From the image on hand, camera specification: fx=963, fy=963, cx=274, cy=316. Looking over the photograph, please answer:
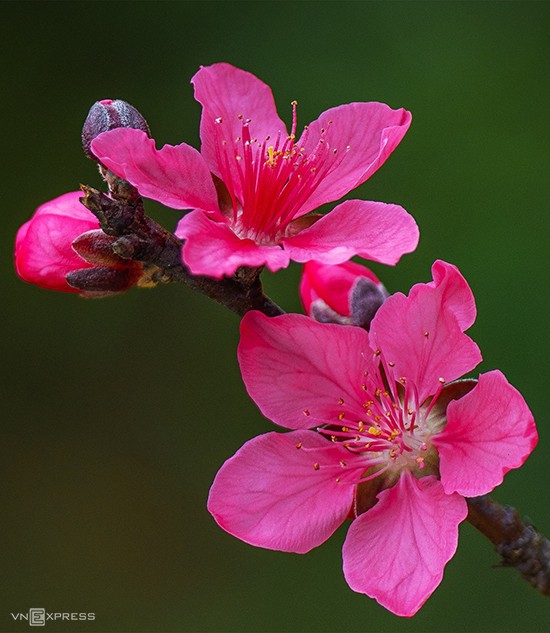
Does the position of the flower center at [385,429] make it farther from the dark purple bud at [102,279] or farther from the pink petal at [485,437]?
the dark purple bud at [102,279]

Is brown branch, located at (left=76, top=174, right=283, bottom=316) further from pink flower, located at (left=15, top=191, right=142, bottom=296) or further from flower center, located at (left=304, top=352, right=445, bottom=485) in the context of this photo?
flower center, located at (left=304, top=352, right=445, bottom=485)

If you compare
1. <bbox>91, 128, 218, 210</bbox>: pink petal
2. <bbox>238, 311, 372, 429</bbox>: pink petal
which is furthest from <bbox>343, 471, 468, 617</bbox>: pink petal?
<bbox>91, 128, 218, 210</bbox>: pink petal

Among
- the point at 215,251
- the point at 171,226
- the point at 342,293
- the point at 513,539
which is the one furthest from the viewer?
the point at 171,226

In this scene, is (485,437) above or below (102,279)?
below

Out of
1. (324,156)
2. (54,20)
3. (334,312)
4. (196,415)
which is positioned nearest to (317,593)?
(196,415)

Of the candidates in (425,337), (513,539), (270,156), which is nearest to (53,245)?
(270,156)

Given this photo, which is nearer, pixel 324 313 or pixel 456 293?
pixel 456 293

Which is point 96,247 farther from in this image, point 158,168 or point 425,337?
point 425,337
